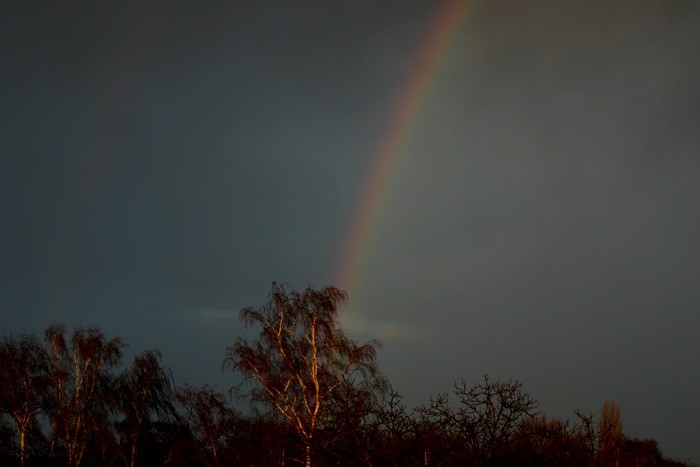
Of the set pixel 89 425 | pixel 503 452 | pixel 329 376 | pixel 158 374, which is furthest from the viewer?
pixel 158 374

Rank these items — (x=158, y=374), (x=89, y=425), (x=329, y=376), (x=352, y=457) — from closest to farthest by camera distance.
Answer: (x=352, y=457) < (x=329, y=376) < (x=89, y=425) < (x=158, y=374)

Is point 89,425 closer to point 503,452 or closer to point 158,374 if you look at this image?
point 158,374

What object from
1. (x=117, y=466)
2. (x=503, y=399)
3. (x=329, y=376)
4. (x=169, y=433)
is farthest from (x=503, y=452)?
(x=117, y=466)

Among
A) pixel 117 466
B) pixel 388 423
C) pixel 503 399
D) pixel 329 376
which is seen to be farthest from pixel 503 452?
pixel 117 466

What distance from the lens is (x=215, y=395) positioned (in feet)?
180

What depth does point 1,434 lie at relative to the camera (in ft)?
163

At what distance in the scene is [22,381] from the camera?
156ft

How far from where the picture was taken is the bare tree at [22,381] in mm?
47000

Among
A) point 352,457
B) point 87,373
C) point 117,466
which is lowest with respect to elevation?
point 352,457

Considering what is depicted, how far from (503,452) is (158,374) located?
41931 mm

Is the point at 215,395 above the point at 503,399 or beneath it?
above

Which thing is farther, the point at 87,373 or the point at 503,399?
the point at 87,373

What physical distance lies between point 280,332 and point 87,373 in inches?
702

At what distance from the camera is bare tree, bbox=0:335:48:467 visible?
4700cm
